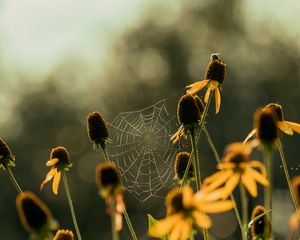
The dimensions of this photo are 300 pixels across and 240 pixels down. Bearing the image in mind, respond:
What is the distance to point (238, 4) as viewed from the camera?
34219 millimetres

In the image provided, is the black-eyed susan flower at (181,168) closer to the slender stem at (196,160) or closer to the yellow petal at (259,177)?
the slender stem at (196,160)

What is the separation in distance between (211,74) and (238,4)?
99.6 feet

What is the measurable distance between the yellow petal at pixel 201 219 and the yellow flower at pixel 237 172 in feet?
0.25

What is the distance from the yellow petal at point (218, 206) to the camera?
Result: 2244 millimetres

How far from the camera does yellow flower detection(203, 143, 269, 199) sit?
8.36 feet

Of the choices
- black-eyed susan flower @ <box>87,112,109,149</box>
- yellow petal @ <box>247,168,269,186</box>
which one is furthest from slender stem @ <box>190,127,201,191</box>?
black-eyed susan flower @ <box>87,112,109,149</box>

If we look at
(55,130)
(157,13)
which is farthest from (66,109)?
(157,13)

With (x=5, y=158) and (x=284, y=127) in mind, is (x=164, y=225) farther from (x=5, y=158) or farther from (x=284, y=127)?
(x=5, y=158)

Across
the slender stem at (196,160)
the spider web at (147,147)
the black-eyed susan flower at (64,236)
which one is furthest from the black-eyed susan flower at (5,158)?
the black-eyed susan flower at (64,236)

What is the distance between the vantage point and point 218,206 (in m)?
2.31

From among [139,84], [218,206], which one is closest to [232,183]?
[218,206]

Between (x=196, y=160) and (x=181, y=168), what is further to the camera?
(x=181, y=168)

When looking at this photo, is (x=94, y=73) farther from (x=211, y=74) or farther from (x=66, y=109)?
(x=211, y=74)

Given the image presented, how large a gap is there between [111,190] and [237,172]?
427mm
